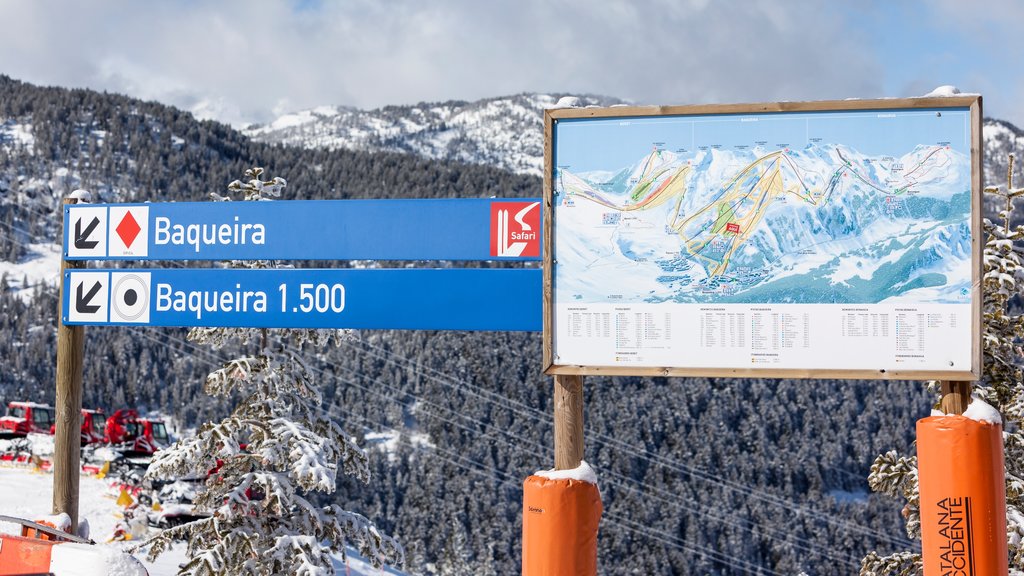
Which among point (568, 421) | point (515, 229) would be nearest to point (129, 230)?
point (515, 229)

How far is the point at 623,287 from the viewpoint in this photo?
229 inches

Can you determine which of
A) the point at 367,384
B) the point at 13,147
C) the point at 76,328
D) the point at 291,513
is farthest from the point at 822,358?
the point at 13,147

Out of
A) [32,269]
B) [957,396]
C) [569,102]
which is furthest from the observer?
[32,269]

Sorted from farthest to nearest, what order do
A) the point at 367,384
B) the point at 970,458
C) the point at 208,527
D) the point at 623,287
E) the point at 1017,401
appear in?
the point at 367,384, the point at 1017,401, the point at 208,527, the point at 623,287, the point at 970,458

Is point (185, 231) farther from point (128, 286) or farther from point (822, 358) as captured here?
point (822, 358)

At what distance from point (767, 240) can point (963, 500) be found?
1803 mm

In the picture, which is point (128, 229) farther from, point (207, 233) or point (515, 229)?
point (515, 229)

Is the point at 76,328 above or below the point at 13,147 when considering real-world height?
below

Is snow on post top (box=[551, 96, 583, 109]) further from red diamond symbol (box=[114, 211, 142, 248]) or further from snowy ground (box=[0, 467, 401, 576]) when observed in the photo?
snowy ground (box=[0, 467, 401, 576])

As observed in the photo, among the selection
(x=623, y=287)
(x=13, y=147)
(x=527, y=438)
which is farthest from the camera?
(x=13, y=147)

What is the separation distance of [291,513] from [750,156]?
8011mm

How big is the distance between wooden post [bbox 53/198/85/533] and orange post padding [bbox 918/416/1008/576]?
6173 millimetres

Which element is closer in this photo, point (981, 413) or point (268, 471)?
point (981, 413)

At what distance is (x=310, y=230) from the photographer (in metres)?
7.00
